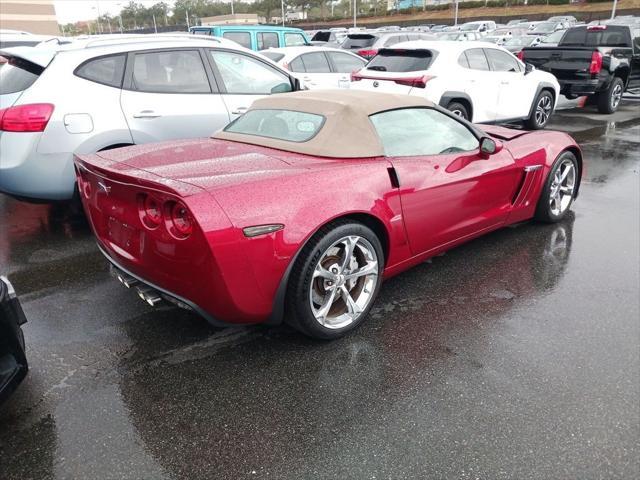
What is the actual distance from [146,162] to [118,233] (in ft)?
Result: 1.45

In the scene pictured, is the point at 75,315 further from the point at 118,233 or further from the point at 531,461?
the point at 531,461

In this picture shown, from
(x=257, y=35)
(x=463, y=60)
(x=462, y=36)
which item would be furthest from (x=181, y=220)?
(x=462, y=36)

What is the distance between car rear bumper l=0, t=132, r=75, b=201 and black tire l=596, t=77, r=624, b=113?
1156cm

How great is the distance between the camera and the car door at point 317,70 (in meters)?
10.2

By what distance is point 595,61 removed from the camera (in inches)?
435

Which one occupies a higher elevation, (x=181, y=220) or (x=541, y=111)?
(x=181, y=220)

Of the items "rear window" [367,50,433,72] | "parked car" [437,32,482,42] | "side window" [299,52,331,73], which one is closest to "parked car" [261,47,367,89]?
"side window" [299,52,331,73]

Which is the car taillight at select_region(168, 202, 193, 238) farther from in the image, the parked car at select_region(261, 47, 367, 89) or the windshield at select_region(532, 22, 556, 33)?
the windshield at select_region(532, 22, 556, 33)

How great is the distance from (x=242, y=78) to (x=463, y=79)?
4.25m

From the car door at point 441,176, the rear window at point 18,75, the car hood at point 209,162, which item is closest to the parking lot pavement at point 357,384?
the car door at point 441,176

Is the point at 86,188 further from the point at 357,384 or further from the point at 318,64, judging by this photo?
the point at 318,64

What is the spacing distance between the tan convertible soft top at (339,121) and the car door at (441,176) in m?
0.10

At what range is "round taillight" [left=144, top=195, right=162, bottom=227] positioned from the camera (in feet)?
8.55

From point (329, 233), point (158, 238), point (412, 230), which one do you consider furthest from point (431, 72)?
point (158, 238)
